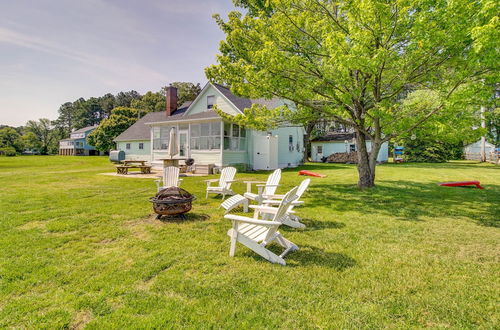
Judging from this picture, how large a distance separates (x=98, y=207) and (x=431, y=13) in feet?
31.6

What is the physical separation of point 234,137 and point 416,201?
38.3 ft

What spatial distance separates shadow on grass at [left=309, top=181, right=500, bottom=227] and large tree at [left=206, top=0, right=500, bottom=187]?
56.6 inches

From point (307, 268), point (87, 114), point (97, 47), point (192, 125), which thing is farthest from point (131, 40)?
point (87, 114)

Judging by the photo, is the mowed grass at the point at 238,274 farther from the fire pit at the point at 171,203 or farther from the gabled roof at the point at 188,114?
the gabled roof at the point at 188,114

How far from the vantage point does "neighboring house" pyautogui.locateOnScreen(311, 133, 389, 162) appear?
2936cm

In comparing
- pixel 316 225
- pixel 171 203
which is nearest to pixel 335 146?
pixel 316 225

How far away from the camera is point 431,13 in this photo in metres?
6.16

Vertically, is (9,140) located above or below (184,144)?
above

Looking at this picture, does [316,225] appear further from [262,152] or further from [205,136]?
[205,136]

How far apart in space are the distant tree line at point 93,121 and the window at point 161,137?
18734 mm

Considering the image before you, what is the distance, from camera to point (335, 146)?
99.1 ft

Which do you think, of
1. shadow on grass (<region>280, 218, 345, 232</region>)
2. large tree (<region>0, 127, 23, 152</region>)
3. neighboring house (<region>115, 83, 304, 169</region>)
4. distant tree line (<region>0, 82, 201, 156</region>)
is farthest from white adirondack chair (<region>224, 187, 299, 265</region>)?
large tree (<region>0, 127, 23, 152</region>)

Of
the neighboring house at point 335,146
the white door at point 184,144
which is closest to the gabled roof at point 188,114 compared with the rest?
the white door at point 184,144

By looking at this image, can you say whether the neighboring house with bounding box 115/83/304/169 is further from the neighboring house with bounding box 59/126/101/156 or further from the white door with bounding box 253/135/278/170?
the neighboring house with bounding box 59/126/101/156
